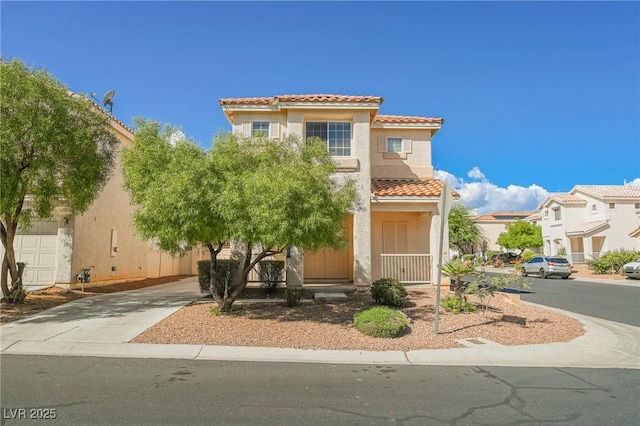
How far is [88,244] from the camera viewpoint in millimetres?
16562

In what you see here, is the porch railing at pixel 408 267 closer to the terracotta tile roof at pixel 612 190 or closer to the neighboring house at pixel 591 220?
the neighboring house at pixel 591 220

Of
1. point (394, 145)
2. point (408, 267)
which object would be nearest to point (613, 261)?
point (394, 145)

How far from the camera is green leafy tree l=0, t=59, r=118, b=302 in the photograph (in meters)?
10.4

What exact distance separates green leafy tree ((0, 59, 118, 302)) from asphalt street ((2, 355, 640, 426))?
5.41 metres

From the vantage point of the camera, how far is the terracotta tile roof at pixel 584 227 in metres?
39.4

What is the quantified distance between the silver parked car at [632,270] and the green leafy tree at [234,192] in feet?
84.9

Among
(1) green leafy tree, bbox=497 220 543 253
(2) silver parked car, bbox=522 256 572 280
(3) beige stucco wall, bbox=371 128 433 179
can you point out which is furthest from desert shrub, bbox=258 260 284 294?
(1) green leafy tree, bbox=497 220 543 253

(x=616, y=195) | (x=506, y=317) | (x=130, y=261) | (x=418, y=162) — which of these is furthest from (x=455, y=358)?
(x=616, y=195)

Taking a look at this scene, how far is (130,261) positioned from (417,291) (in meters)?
13.9

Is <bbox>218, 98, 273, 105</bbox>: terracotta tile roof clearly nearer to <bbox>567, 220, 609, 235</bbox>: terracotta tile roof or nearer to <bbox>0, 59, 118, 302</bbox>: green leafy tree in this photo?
<bbox>0, 59, 118, 302</bbox>: green leafy tree

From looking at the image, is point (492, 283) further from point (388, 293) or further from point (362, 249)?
point (362, 249)

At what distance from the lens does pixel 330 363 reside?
7.57 m

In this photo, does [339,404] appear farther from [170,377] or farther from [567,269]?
[567,269]

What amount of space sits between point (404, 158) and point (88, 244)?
1340 centimetres
